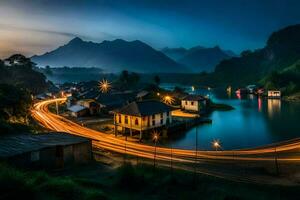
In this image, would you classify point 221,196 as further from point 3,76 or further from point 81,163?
point 3,76

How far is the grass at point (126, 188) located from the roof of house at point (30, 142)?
18.0 feet

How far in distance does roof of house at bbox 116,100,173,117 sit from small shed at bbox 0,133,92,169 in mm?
19261

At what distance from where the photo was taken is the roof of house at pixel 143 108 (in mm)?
50469

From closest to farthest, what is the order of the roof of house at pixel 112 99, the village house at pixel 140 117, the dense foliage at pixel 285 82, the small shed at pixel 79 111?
1. the village house at pixel 140 117
2. the small shed at pixel 79 111
3. the roof of house at pixel 112 99
4. the dense foliage at pixel 285 82

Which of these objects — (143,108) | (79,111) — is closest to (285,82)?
A: (79,111)

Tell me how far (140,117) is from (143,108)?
7.68 ft

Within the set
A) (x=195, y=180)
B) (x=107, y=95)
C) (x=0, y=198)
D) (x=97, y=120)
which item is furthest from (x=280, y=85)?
(x=0, y=198)

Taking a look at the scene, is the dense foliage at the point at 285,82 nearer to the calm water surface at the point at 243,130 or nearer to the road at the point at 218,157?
the calm water surface at the point at 243,130

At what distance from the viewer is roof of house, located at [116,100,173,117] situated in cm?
5047

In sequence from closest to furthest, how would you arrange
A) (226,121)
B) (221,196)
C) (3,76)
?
1. (221,196)
2. (226,121)
3. (3,76)

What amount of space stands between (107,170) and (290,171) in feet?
66.0

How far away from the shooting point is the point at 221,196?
18.2 meters

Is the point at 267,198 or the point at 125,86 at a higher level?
the point at 125,86

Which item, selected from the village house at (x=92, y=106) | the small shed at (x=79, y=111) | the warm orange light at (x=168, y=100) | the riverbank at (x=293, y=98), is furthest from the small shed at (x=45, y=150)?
the riverbank at (x=293, y=98)
